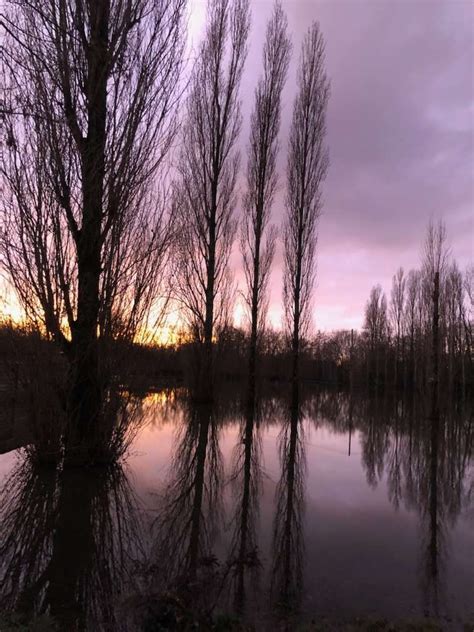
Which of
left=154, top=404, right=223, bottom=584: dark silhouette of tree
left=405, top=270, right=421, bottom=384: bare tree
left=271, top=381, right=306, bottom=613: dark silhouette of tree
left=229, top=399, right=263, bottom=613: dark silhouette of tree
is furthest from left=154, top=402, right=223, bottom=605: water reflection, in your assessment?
left=405, top=270, right=421, bottom=384: bare tree

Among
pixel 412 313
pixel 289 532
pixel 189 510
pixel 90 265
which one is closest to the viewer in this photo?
pixel 289 532

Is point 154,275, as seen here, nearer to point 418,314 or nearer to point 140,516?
point 140,516

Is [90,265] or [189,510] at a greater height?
[90,265]

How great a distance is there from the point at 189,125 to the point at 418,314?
32.4 m

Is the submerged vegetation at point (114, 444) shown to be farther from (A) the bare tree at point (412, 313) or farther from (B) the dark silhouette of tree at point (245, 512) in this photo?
(A) the bare tree at point (412, 313)

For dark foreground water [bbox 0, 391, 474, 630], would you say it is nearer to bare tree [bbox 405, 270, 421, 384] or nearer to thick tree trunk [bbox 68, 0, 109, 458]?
thick tree trunk [bbox 68, 0, 109, 458]

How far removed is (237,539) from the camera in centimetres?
452

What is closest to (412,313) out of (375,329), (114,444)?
(375,329)

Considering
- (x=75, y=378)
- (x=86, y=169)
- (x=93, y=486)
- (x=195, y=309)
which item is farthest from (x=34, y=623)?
(x=195, y=309)

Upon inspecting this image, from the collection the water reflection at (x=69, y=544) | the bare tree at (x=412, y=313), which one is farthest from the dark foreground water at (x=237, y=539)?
the bare tree at (x=412, y=313)

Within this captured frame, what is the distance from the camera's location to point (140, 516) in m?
5.08

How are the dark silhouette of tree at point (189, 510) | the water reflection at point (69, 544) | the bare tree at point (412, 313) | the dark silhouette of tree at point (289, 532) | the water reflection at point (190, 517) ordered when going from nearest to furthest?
the water reflection at point (69, 544) → the dark silhouette of tree at point (289, 532) → the water reflection at point (190, 517) → the dark silhouette of tree at point (189, 510) → the bare tree at point (412, 313)

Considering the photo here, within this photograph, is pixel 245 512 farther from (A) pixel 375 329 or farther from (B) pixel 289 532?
(A) pixel 375 329

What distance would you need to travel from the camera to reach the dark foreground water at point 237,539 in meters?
3.18
